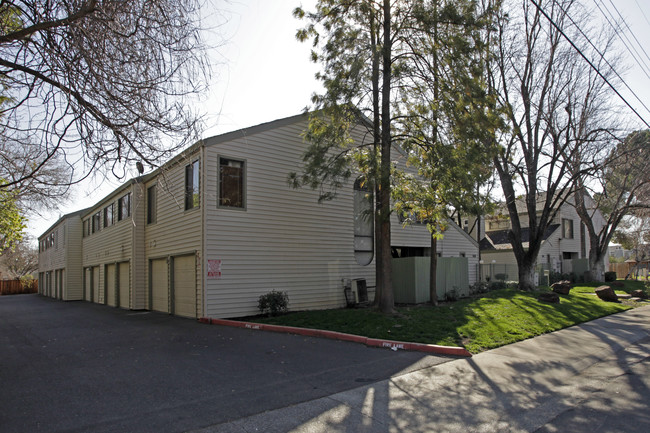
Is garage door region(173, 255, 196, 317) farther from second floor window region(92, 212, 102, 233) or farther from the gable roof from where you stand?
the gable roof

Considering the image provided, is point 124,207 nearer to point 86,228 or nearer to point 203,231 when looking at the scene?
point 203,231

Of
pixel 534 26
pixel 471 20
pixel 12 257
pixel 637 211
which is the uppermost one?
pixel 534 26

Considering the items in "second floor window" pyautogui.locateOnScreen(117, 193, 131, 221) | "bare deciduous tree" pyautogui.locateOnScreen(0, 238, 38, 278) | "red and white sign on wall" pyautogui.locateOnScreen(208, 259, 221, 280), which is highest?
"second floor window" pyautogui.locateOnScreen(117, 193, 131, 221)

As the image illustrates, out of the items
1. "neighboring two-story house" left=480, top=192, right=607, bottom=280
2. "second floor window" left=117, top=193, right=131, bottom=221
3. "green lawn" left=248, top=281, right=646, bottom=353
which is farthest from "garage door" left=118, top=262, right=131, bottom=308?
"neighboring two-story house" left=480, top=192, right=607, bottom=280

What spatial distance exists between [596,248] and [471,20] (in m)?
23.4

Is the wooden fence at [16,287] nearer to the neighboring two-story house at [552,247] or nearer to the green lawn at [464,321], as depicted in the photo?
the green lawn at [464,321]

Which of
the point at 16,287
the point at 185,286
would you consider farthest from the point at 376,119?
the point at 16,287

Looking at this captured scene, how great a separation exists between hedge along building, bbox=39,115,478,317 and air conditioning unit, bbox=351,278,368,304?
431mm

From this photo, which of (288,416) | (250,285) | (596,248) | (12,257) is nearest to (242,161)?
(250,285)

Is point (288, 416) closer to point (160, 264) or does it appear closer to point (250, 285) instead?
point (250, 285)

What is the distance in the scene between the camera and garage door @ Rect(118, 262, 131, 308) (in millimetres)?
19359

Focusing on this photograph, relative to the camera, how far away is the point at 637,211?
27.0 meters

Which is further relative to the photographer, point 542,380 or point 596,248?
point 596,248

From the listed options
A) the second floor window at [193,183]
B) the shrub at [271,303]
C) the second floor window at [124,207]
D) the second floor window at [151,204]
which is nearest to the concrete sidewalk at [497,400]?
the shrub at [271,303]
